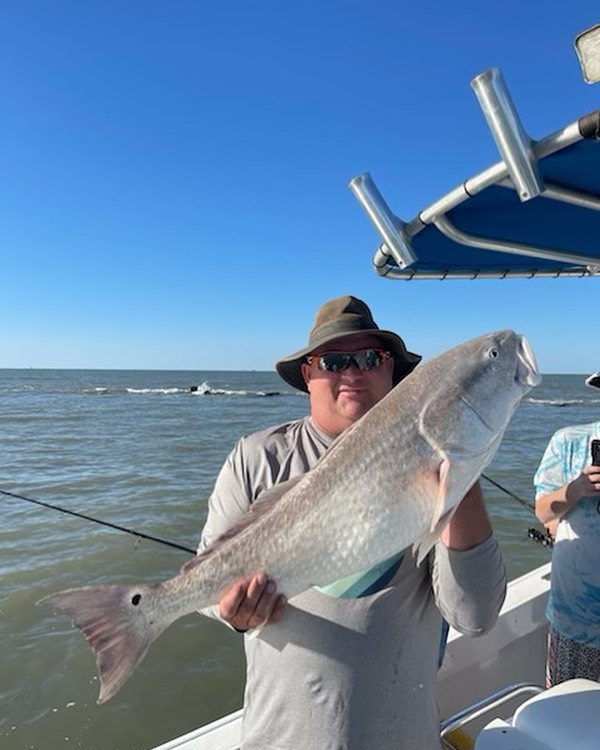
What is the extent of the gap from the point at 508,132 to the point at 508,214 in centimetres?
98

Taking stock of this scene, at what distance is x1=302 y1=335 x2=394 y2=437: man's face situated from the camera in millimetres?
2461

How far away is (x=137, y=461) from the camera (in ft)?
55.1

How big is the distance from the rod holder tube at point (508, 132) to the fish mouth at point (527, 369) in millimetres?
618

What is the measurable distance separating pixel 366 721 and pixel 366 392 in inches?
49.7

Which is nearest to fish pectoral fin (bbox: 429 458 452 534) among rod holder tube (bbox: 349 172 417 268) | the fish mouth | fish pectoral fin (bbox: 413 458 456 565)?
fish pectoral fin (bbox: 413 458 456 565)

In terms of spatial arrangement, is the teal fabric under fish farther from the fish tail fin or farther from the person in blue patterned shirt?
the person in blue patterned shirt

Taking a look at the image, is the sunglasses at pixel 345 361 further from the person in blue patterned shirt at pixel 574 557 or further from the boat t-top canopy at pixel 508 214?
the person in blue patterned shirt at pixel 574 557

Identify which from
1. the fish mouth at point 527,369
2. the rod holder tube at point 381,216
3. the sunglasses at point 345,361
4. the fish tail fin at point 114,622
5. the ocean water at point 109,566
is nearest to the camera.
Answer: the fish mouth at point 527,369

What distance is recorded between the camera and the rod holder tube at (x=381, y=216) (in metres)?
2.81

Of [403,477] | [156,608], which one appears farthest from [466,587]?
[156,608]

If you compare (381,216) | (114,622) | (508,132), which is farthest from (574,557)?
(114,622)

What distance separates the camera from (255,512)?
2.11 m

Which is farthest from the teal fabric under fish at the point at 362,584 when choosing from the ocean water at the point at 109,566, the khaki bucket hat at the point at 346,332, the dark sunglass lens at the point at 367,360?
the ocean water at the point at 109,566

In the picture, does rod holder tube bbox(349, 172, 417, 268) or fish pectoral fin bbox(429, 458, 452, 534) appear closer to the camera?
fish pectoral fin bbox(429, 458, 452, 534)
